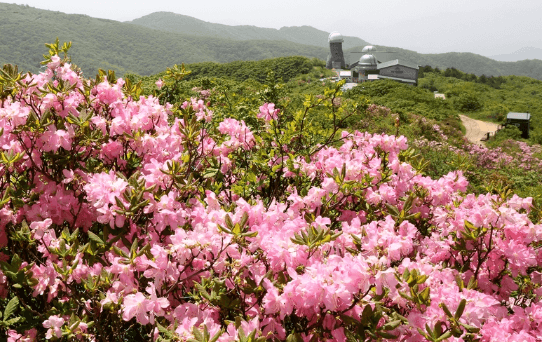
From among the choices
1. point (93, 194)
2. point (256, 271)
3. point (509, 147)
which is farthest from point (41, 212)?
point (509, 147)

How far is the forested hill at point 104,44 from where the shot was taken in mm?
91312

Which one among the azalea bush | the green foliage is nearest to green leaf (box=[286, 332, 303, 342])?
the azalea bush

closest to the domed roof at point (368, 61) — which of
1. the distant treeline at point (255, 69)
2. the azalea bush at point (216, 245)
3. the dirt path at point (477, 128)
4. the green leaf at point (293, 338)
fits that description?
the distant treeline at point (255, 69)

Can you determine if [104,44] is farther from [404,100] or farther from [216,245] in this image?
[216,245]

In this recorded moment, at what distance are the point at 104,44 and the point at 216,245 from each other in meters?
131

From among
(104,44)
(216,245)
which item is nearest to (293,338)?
(216,245)

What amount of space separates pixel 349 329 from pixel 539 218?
1685 millimetres

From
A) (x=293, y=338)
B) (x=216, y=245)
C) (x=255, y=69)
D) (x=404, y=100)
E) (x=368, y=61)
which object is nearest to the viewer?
(x=293, y=338)

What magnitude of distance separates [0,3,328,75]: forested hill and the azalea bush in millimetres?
91659

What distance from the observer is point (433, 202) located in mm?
2434

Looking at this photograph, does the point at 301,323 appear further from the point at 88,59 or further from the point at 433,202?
the point at 88,59

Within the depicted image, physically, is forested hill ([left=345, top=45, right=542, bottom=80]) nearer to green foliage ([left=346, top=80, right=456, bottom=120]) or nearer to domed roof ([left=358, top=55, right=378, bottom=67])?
domed roof ([left=358, top=55, right=378, bottom=67])

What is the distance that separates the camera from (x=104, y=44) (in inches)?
4454

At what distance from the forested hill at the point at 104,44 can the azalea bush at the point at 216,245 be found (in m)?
91.7
